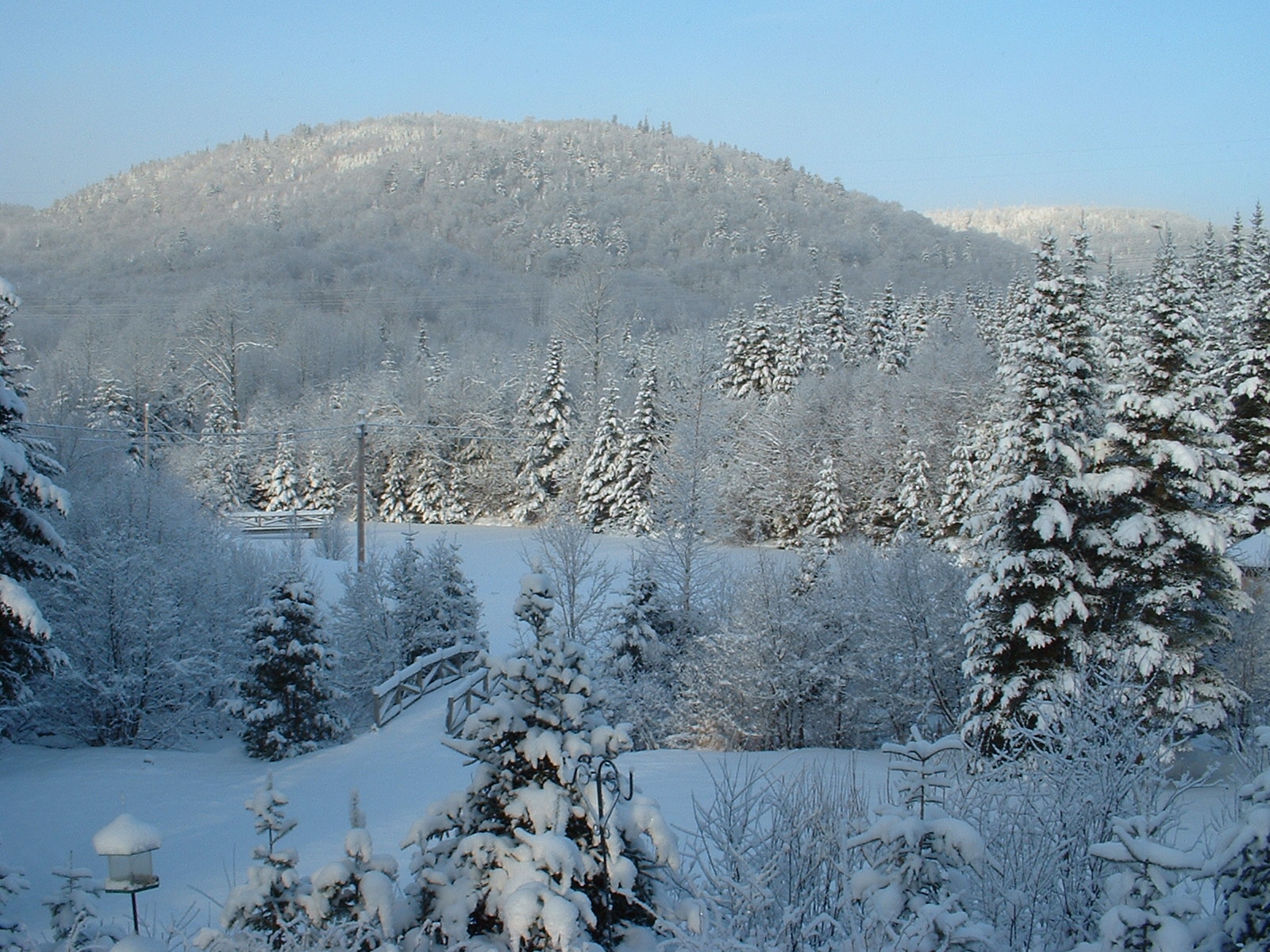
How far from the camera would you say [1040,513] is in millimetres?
14172

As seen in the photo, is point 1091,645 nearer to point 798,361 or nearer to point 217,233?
point 798,361

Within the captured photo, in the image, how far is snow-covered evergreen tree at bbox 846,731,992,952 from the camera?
9.86ft

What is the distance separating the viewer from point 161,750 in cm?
1438

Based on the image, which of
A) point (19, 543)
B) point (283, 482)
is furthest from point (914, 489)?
point (19, 543)

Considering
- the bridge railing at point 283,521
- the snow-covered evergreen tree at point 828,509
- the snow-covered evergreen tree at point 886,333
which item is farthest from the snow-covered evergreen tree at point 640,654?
the snow-covered evergreen tree at point 886,333

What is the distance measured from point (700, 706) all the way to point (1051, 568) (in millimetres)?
7453

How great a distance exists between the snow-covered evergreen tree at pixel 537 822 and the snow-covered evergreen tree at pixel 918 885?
844 millimetres

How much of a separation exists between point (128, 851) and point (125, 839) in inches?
2.3

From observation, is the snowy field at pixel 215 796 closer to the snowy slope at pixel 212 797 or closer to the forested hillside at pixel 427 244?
the snowy slope at pixel 212 797

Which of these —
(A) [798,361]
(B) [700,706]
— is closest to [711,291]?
(A) [798,361]

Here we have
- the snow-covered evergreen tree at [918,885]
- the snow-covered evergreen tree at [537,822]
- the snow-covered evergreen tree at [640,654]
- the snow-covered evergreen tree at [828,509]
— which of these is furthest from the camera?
the snow-covered evergreen tree at [828,509]

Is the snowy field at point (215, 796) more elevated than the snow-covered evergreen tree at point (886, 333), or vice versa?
the snow-covered evergreen tree at point (886, 333)

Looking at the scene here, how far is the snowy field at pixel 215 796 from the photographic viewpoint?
25.7 ft

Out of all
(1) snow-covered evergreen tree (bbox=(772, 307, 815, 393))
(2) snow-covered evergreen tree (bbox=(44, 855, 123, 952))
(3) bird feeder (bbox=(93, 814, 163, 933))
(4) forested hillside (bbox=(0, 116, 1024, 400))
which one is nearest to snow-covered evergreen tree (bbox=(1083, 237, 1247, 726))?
(3) bird feeder (bbox=(93, 814, 163, 933))
